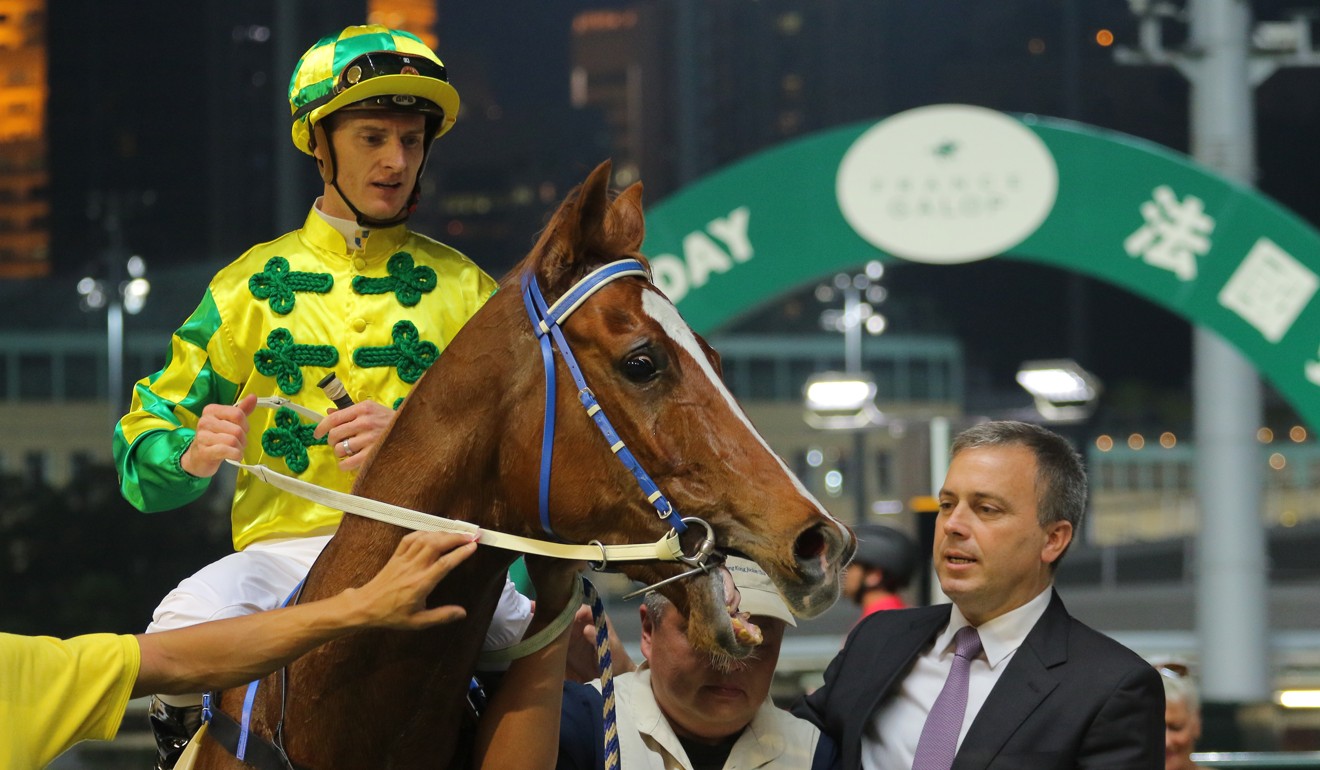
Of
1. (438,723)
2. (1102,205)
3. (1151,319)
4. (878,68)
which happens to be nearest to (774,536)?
(438,723)

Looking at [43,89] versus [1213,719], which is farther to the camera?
[43,89]

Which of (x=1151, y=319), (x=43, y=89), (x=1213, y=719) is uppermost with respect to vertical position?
(x=43, y=89)

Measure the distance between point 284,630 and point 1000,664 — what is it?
1.04 m

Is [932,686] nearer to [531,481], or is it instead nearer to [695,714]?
[695,714]

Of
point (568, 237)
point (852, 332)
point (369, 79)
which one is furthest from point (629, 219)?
point (852, 332)

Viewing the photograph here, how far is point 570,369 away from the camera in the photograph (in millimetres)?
1667

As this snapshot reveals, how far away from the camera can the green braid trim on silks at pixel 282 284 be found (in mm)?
2012

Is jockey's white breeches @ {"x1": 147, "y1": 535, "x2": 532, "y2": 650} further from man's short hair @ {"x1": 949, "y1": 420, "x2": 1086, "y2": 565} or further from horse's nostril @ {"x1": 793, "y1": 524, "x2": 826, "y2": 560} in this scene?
man's short hair @ {"x1": 949, "y1": 420, "x2": 1086, "y2": 565}

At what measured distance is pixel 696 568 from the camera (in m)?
1.59

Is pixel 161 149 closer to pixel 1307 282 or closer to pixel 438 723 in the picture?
pixel 1307 282

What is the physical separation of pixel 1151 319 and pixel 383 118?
512 inches

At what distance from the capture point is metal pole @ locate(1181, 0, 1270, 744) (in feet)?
21.4

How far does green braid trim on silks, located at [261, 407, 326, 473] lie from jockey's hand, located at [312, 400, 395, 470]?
0.15 m

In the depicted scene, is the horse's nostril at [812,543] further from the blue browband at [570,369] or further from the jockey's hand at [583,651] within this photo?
the jockey's hand at [583,651]
